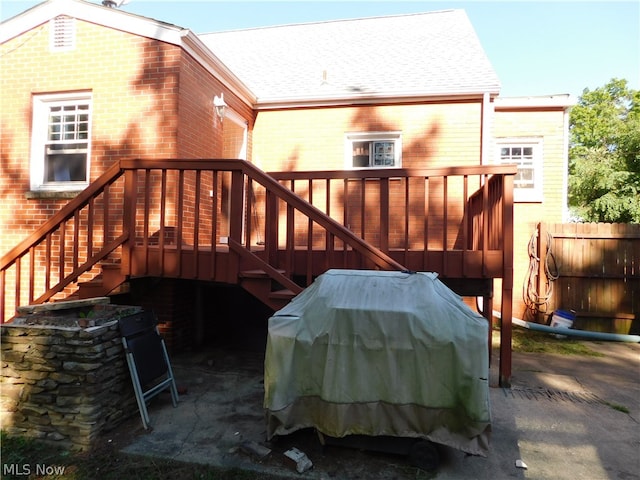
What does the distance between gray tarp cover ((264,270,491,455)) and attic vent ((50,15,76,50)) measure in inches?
226

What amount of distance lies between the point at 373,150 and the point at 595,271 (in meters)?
4.87

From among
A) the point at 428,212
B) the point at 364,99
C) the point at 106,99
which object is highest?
the point at 364,99

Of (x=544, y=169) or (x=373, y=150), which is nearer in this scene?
(x=373, y=150)

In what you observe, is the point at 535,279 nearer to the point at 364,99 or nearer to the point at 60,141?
the point at 364,99

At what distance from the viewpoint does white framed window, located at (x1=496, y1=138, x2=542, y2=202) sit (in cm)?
817

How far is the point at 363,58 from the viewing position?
8375 millimetres

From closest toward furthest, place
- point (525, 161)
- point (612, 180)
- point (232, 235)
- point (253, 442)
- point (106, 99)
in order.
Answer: point (253, 442) → point (232, 235) → point (106, 99) → point (525, 161) → point (612, 180)

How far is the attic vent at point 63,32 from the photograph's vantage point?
577 centimetres

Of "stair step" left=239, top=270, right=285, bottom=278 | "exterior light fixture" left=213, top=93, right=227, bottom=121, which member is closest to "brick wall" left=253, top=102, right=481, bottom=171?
"exterior light fixture" left=213, top=93, right=227, bottom=121

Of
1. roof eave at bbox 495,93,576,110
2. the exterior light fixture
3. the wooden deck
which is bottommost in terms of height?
the wooden deck

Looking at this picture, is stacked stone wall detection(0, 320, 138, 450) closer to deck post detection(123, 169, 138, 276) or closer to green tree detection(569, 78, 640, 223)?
deck post detection(123, 169, 138, 276)

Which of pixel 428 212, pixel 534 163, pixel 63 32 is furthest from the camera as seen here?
pixel 534 163

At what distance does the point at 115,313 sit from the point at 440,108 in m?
6.00

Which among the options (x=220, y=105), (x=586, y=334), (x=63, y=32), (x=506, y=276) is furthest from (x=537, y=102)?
(x=63, y=32)
